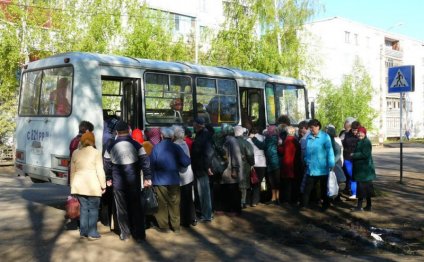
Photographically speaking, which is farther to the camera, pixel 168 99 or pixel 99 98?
pixel 168 99

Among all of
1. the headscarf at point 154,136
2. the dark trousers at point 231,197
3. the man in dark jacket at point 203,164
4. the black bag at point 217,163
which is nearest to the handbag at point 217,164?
the black bag at point 217,163

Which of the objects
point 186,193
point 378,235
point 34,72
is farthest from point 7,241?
point 378,235

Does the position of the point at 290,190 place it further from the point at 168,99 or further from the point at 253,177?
the point at 168,99

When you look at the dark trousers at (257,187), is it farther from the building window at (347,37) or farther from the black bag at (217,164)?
the building window at (347,37)

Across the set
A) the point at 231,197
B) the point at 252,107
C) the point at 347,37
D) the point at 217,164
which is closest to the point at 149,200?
the point at 217,164

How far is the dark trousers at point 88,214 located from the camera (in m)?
8.12

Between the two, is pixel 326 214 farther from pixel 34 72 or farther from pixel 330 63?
pixel 330 63

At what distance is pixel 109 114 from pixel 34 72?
1.97 meters

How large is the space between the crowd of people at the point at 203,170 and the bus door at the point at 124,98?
0.65m

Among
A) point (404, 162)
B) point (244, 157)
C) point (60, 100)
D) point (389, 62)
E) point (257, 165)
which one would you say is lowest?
point (404, 162)

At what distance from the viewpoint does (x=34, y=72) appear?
444 inches

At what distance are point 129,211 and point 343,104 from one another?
3920 centimetres

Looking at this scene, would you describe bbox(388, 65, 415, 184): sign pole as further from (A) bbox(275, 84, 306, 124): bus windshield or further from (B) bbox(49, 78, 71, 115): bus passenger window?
(B) bbox(49, 78, 71, 115): bus passenger window

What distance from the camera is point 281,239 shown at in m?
8.66
